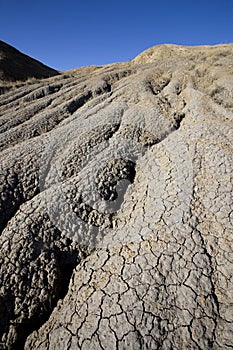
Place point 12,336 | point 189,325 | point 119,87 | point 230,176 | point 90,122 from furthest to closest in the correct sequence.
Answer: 1. point 119,87
2. point 90,122
3. point 230,176
4. point 12,336
5. point 189,325

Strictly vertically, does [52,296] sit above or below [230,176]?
below

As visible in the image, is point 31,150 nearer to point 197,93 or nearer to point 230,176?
point 230,176

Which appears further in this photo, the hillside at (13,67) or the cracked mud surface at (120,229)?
the hillside at (13,67)

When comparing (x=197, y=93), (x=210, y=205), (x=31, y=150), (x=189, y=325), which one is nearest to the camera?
(x=189, y=325)

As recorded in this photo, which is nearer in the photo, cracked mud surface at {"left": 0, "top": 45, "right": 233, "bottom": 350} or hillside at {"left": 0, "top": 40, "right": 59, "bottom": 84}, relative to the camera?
cracked mud surface at {"left": 0, "top": 45, "right": 233, "bottom": 350}

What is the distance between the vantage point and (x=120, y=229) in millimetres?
2934

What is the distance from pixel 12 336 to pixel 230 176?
10.7 ft

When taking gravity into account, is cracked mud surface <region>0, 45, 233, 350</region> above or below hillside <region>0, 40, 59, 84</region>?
below

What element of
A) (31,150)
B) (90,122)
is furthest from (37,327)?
(90,122)

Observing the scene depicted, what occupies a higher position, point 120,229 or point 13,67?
point 13,67

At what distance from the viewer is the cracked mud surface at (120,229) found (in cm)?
205

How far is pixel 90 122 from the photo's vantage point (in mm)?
4719

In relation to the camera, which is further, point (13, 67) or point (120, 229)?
point (13, 67)

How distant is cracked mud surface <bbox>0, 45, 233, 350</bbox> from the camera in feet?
6.73
